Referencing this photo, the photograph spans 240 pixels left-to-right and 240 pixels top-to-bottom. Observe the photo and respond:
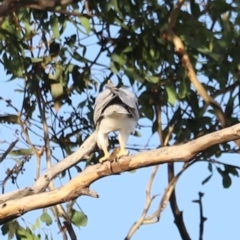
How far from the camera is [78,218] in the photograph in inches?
222

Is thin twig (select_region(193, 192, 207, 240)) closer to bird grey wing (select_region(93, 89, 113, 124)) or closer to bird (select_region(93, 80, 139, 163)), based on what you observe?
bird (select_region(93, 80, 139, 163))

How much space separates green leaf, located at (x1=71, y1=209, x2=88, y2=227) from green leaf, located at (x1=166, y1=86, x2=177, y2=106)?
833 millimetres

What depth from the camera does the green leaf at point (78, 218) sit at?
561 centimetres

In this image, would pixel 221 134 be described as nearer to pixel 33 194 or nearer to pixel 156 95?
pixel 33 194

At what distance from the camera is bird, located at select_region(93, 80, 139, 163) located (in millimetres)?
4613

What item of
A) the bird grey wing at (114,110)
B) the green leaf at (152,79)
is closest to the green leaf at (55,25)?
the green leaf at (152,79)

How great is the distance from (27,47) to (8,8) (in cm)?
96

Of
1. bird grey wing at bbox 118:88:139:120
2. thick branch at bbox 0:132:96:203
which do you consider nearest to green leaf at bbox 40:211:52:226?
thick branch at bbox 0:132:96:203

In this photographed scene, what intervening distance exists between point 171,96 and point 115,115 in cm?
86

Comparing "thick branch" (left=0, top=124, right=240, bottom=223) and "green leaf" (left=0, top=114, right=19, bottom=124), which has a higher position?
"green leaf" (left=0, top=114, right=19, bottom=124)

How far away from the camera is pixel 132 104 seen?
470cm

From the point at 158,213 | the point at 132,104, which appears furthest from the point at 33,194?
the point at 158,213

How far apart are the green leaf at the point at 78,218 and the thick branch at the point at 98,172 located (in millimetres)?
1307

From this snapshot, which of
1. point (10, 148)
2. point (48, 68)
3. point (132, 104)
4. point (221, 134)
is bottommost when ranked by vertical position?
point (221, 134)
